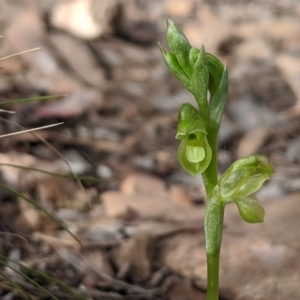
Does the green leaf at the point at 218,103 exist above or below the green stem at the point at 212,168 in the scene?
above

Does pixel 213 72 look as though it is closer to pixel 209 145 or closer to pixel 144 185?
pixel 209 145

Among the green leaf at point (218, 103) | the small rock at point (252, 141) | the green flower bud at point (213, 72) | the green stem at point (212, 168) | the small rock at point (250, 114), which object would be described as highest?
the small rock at point (250, 114)

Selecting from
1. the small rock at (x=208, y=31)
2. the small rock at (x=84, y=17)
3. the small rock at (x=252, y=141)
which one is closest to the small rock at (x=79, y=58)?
the small rock at (x=84, y=17)

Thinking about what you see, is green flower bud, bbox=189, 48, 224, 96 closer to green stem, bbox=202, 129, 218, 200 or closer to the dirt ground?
green stem, bbox=202, 129, 218, 200

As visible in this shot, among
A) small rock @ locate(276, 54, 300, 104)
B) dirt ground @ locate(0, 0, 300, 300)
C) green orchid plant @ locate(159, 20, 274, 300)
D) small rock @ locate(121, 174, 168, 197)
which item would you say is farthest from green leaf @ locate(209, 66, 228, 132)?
small rock @ locate(276, 54, 300, 104)

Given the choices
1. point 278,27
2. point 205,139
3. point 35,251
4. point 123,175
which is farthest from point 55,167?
point 278,27

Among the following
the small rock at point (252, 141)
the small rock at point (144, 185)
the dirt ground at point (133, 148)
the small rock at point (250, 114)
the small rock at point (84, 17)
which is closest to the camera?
the dirt ground at point (133, 148)

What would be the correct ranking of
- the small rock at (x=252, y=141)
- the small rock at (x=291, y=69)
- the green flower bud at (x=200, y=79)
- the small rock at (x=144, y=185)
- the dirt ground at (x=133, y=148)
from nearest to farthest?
the green flower bud at (x=200, y=79) < the dirt ground at (x=133, y=148) < the small rock at (x=144, y=185) < the small rock at (x=252, y=141) < the small rock at (x=291, y=69)

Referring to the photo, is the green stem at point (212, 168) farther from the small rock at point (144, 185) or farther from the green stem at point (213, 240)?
the small rock at point (144, 185)
